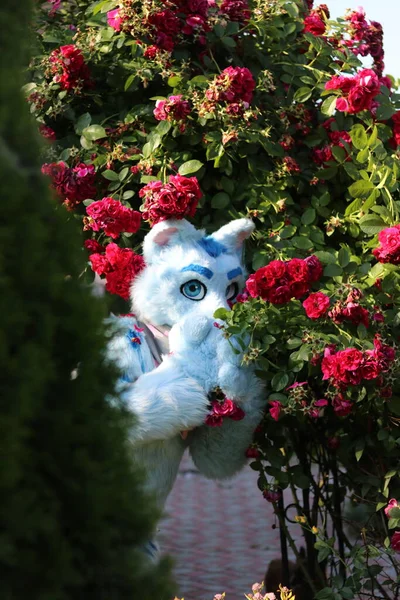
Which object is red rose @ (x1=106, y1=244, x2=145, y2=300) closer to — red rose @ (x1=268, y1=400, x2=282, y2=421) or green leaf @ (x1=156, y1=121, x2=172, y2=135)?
green leaf @ (x1=156, y1=121, x2=172, y2=135)

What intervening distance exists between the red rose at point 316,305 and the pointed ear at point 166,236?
0.48 meters

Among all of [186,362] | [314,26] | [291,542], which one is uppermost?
[314,26]

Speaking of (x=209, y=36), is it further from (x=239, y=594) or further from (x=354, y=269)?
(x=239, y=594)

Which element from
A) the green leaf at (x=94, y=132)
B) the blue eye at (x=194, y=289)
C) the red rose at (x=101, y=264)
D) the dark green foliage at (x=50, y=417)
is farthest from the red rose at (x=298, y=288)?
the dark green foliage at (x=50, y=417)

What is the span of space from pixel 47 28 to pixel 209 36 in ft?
2.67

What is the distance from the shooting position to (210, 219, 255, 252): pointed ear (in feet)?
10.9

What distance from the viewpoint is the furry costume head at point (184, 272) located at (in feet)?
10.5

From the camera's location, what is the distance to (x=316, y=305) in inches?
121

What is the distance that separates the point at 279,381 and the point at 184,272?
48cm

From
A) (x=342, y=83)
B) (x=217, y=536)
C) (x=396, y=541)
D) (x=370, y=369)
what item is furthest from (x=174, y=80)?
(x=217, y=536)

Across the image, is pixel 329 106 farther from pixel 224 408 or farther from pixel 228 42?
pixel 224 408

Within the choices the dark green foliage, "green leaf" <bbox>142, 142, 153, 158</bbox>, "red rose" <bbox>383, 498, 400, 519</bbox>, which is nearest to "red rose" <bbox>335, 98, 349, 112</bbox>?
"green leaf" <bbox>142, 142, 153, 158</bbox>

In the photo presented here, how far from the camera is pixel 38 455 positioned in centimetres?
121

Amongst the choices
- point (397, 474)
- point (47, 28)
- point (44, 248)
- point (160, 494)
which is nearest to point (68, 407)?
point (44, 248)
